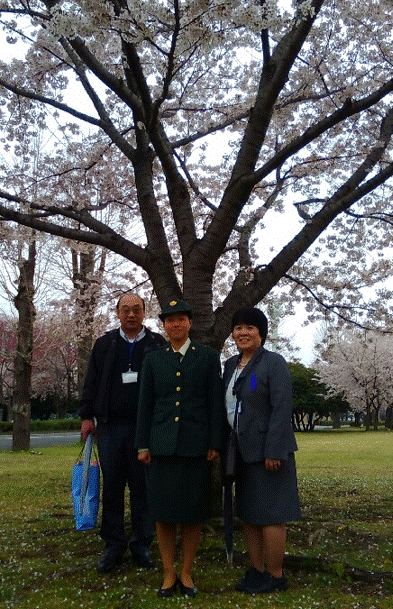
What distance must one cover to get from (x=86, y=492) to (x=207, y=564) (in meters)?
1.01

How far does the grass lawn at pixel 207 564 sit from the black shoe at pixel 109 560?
0.05 m

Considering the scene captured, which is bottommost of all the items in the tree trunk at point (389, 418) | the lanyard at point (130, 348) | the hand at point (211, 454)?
the tree trunk at point (389, 418)

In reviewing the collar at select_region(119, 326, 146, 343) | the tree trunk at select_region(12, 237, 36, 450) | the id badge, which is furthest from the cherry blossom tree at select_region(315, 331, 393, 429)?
the id badge

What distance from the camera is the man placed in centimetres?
400

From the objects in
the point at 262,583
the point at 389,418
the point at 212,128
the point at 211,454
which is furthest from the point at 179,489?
the point at 389,418

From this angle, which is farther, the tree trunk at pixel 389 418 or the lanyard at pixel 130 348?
the tree trunk at pixel 389 418

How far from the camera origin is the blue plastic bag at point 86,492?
393 cm

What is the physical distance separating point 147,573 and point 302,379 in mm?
34784

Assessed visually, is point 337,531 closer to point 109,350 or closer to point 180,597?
point 180,597

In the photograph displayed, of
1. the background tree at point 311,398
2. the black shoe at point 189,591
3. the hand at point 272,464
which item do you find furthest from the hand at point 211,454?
the background tree at point 311,398

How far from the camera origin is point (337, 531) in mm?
4902

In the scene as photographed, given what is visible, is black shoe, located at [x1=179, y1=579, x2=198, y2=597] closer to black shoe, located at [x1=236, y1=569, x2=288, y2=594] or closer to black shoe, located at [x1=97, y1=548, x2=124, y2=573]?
black shoe, located at [x1=236, y1=569, x2=288, y2=594]

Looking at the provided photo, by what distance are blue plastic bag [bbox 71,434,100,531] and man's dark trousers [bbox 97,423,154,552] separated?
0.07 m

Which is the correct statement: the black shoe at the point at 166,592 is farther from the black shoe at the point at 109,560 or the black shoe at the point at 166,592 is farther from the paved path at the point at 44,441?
the paved path at the point at 44,441
